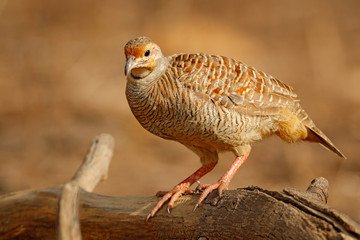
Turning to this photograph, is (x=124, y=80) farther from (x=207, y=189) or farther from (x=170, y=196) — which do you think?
(x=207, y=189)

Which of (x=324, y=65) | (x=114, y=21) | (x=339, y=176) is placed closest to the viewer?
(x=339, y=176)

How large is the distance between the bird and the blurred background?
138 inches

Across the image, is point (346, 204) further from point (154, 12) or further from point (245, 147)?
point (154, 12)

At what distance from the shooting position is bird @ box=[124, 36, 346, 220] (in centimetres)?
316

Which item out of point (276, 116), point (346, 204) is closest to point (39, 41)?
point (346, 204)

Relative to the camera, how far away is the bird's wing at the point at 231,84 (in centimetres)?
326

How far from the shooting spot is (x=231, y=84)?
336cm

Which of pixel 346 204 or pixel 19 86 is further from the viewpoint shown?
pixel 19 86

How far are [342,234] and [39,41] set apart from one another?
8.07m

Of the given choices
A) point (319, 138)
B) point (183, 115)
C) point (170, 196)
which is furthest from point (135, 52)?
point (319, 138)

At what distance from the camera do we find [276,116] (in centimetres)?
351

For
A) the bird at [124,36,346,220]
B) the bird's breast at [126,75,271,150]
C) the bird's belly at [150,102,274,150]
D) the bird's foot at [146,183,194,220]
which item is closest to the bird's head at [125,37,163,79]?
the bird at [124,36,346,220]

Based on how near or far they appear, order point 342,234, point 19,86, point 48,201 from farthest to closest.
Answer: point 19,86 → point 48,201 → point 342,234

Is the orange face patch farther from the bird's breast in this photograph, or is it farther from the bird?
the bird's breast
